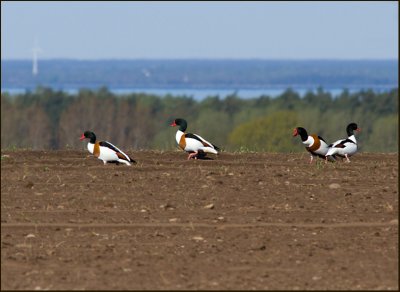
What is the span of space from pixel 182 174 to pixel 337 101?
11693 centimetres

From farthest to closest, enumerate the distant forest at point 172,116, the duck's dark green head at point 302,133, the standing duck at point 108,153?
the distant forest at point 172,116
the duck's dark green head at point 302,133
the standing duck at point 108,153

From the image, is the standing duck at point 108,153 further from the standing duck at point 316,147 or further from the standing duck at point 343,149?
the standing duck at point 343,149

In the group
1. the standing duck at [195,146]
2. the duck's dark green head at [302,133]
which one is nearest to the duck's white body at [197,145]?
the standing duck at [195,146]

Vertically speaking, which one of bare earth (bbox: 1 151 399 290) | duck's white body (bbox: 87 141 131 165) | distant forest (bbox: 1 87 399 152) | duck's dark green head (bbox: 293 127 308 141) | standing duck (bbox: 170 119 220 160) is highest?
distant forest (bbox: 1 87 399 152)

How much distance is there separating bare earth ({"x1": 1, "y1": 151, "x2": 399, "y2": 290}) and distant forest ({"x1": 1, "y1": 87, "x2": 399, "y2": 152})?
74565mm

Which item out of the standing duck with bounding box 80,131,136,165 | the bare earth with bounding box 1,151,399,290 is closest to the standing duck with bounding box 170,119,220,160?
the bare earth with bounding box 1,151,399,290

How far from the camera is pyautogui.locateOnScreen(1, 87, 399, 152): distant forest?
336 feet

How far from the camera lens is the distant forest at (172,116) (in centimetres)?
10250

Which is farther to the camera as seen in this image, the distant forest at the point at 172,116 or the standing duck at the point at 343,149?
the distant forest at the point at 172,116

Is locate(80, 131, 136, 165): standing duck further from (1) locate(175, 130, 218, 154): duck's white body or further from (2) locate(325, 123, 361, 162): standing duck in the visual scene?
(2) locate(325, 123, 361, 162): standing duck

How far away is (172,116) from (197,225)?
116m

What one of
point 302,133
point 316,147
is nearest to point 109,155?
point 316,147

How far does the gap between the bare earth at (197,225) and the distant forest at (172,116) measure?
74.6m

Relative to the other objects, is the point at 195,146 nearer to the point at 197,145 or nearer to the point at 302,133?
the point at 197,145
